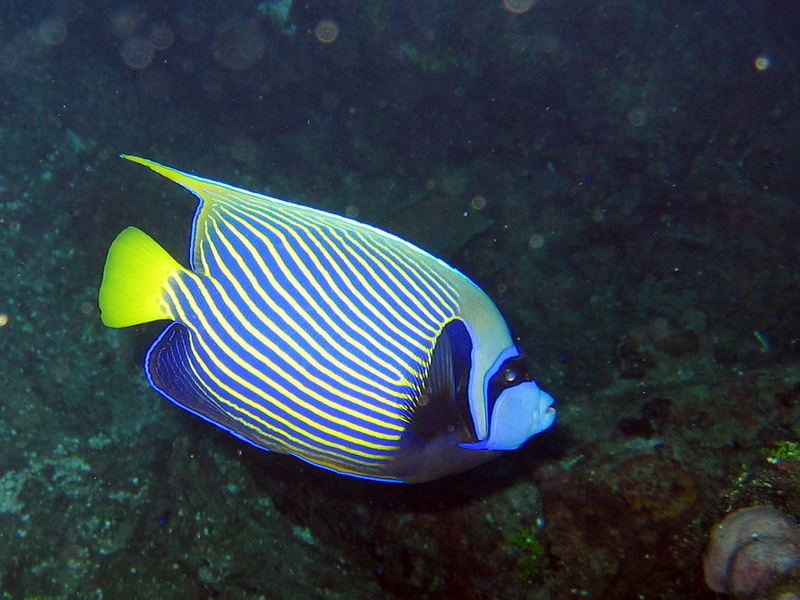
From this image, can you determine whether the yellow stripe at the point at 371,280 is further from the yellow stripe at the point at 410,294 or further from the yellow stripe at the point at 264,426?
the yellow stripe at the point at 264,426

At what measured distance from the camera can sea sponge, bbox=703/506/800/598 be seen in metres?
2.04

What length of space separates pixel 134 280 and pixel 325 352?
70 cm

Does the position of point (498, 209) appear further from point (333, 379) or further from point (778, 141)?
point (333, 379)

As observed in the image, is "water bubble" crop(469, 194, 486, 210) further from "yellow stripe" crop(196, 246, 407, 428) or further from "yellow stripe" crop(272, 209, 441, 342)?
"yellow stripe" crop(196, 246, 407, 428)

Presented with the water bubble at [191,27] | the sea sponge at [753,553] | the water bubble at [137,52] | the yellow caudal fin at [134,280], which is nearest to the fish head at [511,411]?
the yellow caudal fin at [134,280]

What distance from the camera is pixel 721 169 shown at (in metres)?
5.93

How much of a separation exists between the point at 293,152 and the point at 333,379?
15.9 feet

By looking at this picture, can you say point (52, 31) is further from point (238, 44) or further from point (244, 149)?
point (244, 149)

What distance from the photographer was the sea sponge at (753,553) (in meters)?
2.04

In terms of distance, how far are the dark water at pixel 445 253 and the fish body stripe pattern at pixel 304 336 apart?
73.0 inches

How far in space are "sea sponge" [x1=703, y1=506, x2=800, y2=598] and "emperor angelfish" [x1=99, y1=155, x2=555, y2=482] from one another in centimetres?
146

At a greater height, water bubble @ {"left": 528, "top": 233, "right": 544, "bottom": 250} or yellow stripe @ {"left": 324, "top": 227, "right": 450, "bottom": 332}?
yellow stripe @ {"left": 324, "top": 227, "right": 450, "bottom": 332}

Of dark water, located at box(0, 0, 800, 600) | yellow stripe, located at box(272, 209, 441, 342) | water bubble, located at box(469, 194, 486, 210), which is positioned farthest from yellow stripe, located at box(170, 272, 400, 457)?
water bubble, located at box(469, 194, 486, 210)

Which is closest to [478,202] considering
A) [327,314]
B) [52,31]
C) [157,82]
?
[157,82]
